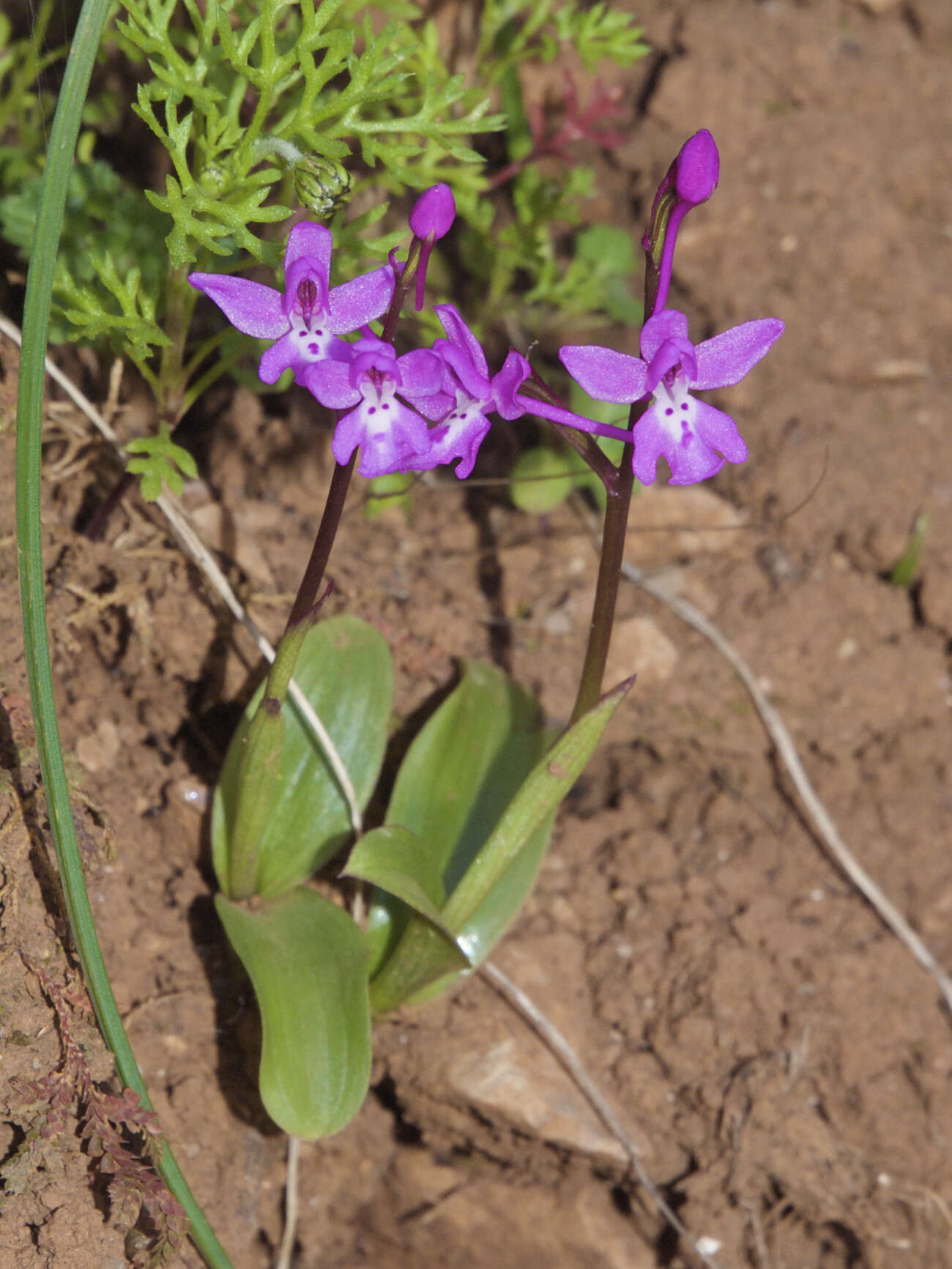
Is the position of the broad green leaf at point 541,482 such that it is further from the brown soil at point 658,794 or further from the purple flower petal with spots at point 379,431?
the purple flower petal with spots at point 379,431

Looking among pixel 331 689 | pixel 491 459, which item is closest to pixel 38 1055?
pixel 331 689

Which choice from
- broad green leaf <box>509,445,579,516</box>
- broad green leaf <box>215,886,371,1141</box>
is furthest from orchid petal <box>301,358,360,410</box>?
broad green leaf <box>509,445,579,516</box>

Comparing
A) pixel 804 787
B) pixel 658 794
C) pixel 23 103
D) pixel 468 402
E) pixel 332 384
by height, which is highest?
pixel 23 103

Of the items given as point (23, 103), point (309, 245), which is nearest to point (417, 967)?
point (309, 245)

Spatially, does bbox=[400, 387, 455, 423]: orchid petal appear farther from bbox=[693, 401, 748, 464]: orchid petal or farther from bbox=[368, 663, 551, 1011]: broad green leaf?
bbox=[368, 663, 551, 1011]: broad green leaf

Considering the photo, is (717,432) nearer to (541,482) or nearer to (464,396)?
(464,396)

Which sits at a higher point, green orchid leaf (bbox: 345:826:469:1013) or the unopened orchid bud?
the unopened orchid bud
